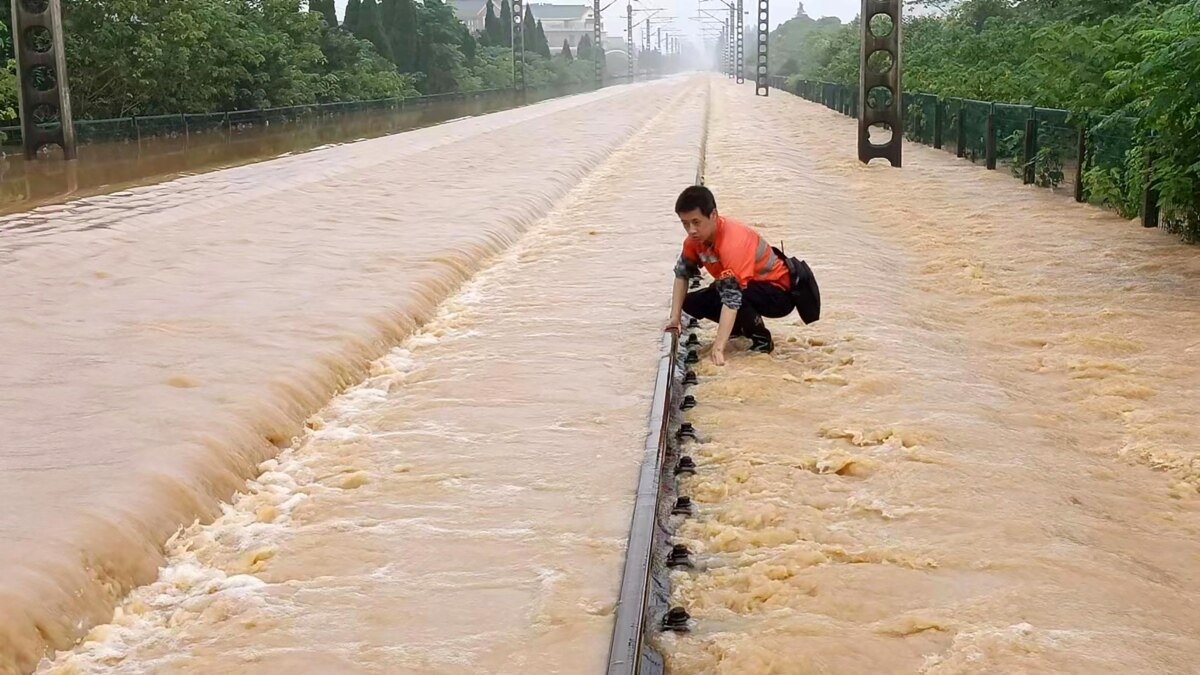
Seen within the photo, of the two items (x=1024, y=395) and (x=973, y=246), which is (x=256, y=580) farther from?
(x=973, y=246)

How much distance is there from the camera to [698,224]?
7289 millimetres

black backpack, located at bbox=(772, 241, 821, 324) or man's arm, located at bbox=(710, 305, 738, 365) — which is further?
black backpack, located at bbox=(772, 241, 821, 324)

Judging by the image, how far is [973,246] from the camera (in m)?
13.1

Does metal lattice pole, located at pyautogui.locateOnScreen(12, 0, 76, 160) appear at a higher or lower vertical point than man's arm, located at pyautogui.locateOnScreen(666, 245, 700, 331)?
higher

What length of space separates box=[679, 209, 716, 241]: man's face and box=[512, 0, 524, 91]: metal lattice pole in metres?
66.3

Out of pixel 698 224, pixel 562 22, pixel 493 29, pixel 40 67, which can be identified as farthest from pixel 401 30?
pixel 562 22

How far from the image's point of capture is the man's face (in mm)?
7242

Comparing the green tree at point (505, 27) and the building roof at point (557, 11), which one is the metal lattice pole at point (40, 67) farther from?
the building roof at point (557, 11)

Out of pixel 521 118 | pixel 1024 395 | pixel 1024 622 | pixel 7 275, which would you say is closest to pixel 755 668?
pixel 1024 622

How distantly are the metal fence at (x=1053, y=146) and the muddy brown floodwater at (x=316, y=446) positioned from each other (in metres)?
4.81

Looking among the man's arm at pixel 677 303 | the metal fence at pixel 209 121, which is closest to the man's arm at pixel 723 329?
the man's arm at pixel 677 303

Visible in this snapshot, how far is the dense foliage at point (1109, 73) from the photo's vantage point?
978 cm

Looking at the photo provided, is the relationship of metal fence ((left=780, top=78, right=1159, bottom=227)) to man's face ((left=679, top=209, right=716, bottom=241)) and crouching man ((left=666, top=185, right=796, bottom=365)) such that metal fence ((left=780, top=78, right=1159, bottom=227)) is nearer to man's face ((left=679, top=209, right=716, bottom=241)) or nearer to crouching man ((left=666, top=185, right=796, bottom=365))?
crouching man ((left=666, top=185, right=796, bottom=365))

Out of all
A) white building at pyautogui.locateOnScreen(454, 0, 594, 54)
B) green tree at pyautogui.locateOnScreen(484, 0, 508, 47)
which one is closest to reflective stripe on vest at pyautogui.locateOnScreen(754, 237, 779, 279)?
green tree at pyautogui.locateOnScreen(484, 0, 508, 47)
